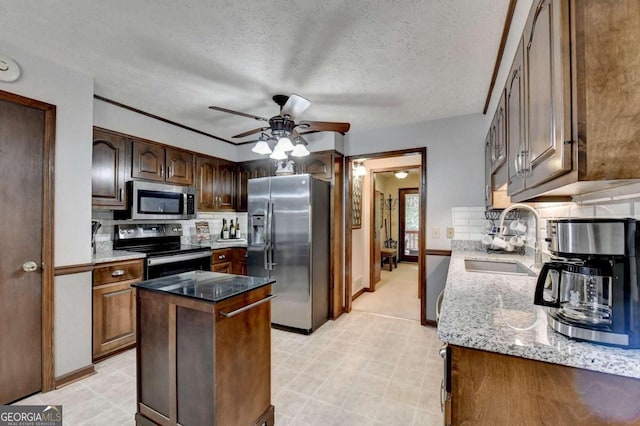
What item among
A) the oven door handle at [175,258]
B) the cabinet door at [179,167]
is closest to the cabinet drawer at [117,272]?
the oven door handle at [175,258]

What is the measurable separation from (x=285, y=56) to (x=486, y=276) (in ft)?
6.48

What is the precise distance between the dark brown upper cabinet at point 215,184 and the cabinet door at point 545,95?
358cm

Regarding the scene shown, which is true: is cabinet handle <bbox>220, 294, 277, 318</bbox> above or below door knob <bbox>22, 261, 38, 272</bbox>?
below

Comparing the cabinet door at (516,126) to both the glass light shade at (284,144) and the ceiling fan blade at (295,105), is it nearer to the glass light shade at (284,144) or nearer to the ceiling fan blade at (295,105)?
the ceiling fan blade at (295,105)

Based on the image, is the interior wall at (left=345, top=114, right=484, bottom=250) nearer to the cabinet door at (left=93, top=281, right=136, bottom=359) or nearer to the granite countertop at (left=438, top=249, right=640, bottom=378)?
the granite countertop at (left=438, top=249, right=640, bottom=378)

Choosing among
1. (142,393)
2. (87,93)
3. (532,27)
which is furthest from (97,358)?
(532,27)

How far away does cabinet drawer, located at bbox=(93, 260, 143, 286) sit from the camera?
95.2 inches

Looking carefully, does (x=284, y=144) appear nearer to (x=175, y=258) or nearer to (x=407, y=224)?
(x=175, y=258)

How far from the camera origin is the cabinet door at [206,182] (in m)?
3.78

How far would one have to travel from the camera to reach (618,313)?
2.58 feet

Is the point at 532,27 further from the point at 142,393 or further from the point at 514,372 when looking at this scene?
the point at 142,393

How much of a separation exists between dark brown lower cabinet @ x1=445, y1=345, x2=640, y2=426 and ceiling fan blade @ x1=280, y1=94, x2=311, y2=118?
6.08 ft

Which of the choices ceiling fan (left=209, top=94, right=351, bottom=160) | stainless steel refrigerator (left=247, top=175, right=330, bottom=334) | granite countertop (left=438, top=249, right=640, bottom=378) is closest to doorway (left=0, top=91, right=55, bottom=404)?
ceiling fan (left=209, top=94, right=351, bottom=160)

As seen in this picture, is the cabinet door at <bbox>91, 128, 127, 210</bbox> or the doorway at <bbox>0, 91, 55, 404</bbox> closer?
the doorway at <bbox>0, 91, 55, 404</bbox>
